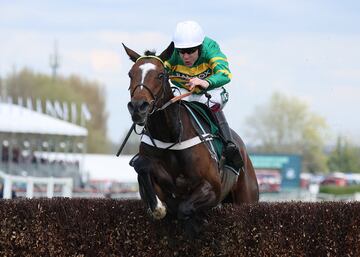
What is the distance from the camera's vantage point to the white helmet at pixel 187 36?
25.7ft

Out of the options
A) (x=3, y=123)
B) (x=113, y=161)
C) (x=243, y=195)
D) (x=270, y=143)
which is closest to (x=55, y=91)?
(x=270, y=143)

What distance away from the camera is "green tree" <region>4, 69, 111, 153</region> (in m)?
81.0

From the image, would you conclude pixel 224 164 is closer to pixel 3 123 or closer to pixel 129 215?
pixel 129 215

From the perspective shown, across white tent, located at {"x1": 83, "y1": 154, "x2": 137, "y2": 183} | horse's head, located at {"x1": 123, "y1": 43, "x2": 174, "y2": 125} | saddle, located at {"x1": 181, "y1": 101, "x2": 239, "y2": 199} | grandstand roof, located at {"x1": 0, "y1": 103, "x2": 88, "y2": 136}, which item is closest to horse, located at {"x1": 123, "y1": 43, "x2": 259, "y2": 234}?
horse's head, located at {"x1": 123, "y1": 43, "x2": 174, "y2": 125}

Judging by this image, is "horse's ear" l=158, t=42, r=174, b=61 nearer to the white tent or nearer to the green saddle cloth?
the green saddle cloth

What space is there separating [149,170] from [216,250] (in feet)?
3.42

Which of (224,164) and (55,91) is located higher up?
(224,164)

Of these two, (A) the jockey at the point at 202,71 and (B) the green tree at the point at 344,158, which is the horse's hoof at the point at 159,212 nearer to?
(A) the jockey at the point at 202,71

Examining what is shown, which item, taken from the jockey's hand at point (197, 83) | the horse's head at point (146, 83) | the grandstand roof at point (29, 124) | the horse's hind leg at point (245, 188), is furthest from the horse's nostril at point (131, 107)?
the grandstand roof at point (29, 124)

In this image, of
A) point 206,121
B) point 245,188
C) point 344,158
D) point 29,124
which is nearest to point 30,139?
point 29,124

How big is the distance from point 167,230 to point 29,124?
79.9 ft

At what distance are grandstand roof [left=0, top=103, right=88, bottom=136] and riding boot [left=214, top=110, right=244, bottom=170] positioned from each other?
23.0m

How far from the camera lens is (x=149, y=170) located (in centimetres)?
752

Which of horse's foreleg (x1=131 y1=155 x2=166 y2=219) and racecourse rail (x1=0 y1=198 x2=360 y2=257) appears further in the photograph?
racecourse rail (x1=0 y1=198 x2=360 y2=257)
